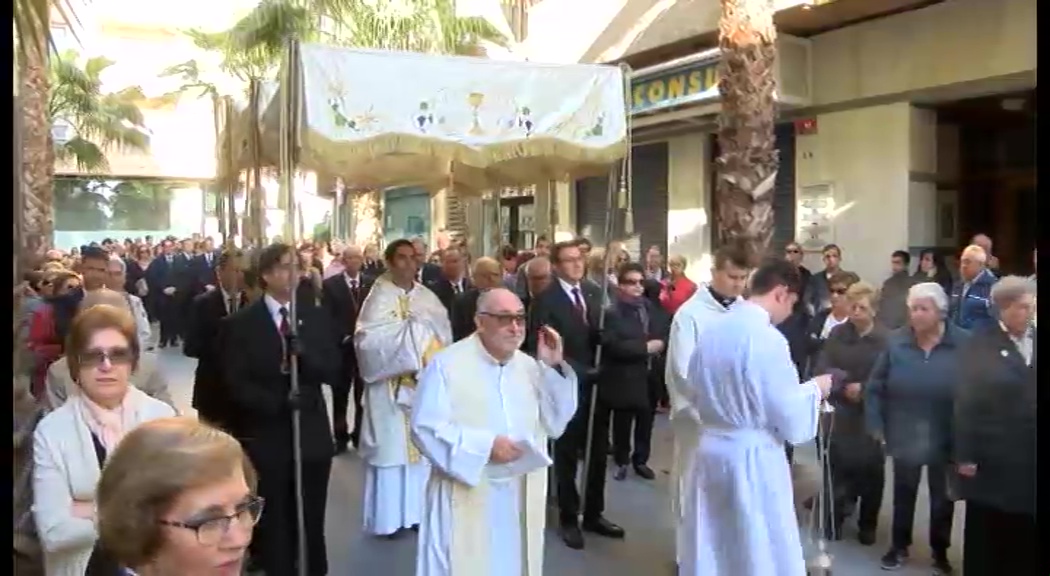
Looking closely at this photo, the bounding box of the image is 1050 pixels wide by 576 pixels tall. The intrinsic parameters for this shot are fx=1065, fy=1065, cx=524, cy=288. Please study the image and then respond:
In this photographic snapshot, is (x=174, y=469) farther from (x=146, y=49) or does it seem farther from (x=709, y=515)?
(x=146, y=49)

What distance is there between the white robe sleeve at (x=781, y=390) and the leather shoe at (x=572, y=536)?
237 centimetres

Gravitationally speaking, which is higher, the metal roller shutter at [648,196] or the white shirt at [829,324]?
the metal roller shutter at [648,196]

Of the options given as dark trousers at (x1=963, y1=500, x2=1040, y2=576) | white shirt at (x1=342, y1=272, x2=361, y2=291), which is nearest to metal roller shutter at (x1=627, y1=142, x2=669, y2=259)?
white shirt at (x1=342, y1=272, x2=361, y2=291)

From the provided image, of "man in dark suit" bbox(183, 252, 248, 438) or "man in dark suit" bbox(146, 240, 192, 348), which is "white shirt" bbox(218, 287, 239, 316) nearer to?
"man in dark suit" bbox(183, 252, 248, 438)

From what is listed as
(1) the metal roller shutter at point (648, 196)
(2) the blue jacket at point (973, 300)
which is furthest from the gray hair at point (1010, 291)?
(1) the metal roller shutter at point (648, 196)

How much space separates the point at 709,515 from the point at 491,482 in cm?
109

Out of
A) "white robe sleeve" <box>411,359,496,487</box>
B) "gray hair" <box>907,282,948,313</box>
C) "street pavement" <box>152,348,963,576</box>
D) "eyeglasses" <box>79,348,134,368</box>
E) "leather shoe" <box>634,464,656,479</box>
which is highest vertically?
"gray hair" <box>907,282,948,313</box>

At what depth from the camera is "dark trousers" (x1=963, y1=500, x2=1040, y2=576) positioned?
4426 millimetres

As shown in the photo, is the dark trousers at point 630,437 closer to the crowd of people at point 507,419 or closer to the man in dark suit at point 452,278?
the crowd of people at point 507,419

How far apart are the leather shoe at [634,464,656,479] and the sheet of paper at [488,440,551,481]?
13.1 feet

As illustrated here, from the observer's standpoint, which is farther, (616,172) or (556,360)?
(616,172)

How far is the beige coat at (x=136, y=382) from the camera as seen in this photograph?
4.17 metres

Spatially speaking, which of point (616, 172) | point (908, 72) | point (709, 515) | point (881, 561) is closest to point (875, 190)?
point (908, 72)

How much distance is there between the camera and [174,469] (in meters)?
2.06
